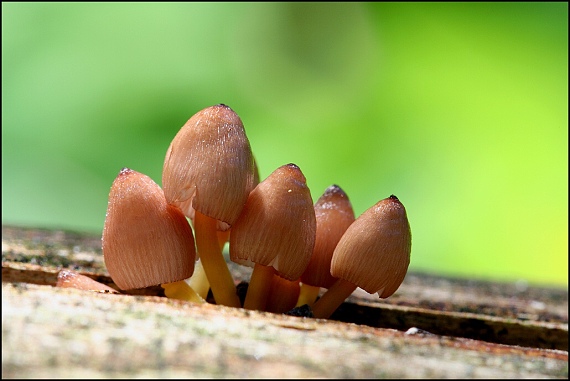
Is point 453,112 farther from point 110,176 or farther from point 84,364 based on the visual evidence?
point 84,364

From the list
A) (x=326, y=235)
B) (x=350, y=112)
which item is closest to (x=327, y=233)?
(x=326, y=235)

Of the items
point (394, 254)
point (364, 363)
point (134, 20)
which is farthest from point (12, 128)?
point (364, 363)

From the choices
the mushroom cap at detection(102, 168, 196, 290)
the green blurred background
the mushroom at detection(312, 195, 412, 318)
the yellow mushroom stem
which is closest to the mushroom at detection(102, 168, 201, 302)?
the mushroom cap at detection(102, 168, 196, 290)


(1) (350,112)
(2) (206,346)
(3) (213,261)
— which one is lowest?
(2) (206,346)

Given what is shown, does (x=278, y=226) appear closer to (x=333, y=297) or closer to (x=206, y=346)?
(x=333, y=297)

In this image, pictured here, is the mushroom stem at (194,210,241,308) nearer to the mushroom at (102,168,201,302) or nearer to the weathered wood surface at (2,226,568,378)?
the mushroom at (102,168,201,302)

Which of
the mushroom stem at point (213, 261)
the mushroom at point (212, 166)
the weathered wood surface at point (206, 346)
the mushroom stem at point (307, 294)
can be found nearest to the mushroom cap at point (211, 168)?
the mushroom at point (212, 166)
